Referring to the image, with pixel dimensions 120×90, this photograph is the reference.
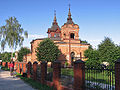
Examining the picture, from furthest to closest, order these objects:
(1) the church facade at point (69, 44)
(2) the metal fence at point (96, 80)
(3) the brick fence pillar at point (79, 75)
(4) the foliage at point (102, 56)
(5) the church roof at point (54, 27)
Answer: (5) the church roof at point (54, 27) → (1) the church facade at point (69, 44) → (4) the foliage at point (102, 56) → (3) the brick fence pillar at point (79, 75) → (2) the metal fence at point (96, 80)

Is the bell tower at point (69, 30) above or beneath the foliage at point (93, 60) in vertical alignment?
above

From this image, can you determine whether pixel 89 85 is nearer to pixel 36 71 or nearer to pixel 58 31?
pixel 36 71

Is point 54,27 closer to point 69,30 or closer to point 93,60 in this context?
point 69,30

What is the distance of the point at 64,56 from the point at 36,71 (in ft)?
71.9

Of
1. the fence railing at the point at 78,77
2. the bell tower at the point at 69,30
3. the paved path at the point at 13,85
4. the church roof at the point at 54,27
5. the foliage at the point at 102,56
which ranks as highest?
the church roof at the point at 54,27

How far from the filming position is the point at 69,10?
127 ft

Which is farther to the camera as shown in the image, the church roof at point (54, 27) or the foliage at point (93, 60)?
the church roof at point (54, 27)

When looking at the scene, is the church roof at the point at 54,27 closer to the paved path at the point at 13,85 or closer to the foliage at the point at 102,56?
the foliage at the point at 102,56

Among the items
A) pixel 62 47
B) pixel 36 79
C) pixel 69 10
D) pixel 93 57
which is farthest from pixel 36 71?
pixel 69 10

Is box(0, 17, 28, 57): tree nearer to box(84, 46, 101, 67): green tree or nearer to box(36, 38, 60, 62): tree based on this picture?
box(36, 38, 60, 62): tree

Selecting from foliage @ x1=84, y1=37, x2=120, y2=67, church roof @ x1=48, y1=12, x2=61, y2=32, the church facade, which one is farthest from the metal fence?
church roof @ x1=48, y1=12, x2=61, y2=32

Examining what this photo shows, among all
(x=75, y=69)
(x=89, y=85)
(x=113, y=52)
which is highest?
(x=113, y=52)

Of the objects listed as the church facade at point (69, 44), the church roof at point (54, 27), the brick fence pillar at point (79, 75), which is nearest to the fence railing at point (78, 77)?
the brick fence pillar at point (79, 75)

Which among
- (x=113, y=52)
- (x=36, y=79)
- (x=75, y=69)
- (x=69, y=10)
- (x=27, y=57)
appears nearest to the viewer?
(x=75, y=69)
